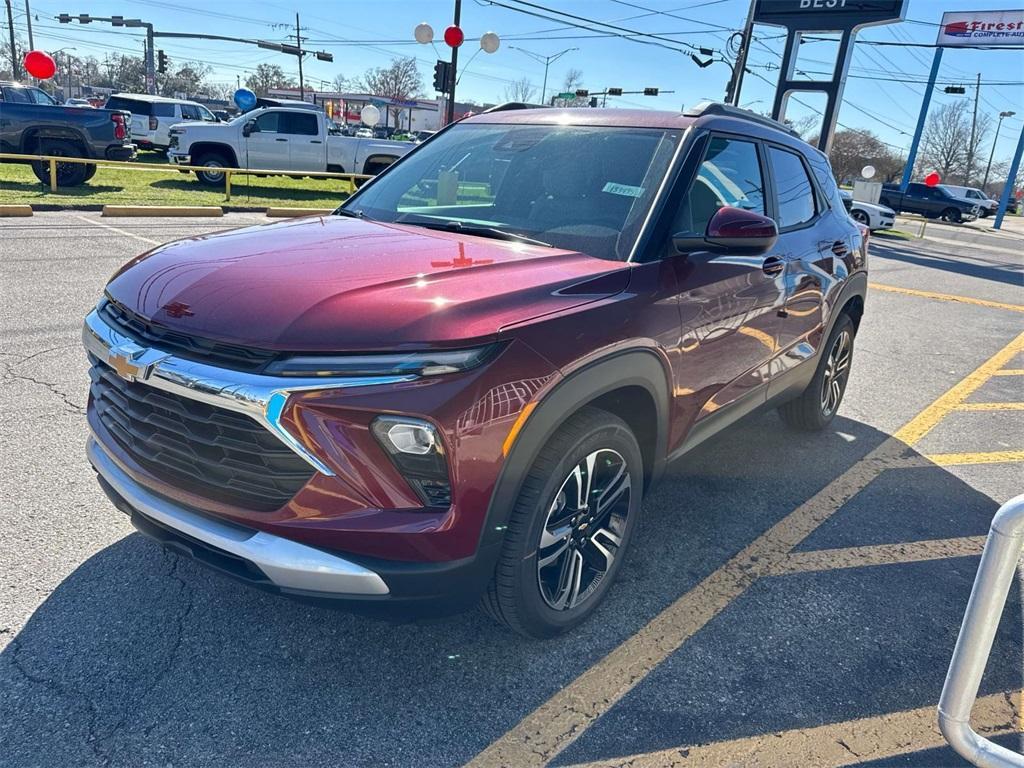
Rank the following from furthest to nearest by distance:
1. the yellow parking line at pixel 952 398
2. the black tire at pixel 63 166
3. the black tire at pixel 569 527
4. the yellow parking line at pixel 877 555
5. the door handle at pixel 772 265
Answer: the black tire at pixel 63 166 < the yellow parking line at pixel 952 398 < the door handle at pixel 772 265 < the yellow parking line at pixel 877 555 < the black tire at pixel 569 527

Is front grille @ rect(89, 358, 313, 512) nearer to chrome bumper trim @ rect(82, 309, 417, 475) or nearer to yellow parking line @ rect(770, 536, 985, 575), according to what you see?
chrome bumper trim @ rect(82, 309, 417, 475)

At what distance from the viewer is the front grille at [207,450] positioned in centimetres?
204

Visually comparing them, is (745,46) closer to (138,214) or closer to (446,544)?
(138,214)

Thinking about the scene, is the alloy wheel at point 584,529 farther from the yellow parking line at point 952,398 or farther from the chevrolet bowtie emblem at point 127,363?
the yellow parking line at point 952,398

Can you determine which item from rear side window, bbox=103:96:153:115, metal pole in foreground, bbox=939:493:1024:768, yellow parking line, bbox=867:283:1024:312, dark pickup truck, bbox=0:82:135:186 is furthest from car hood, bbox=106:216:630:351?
rear side window, bbox=103:96:153:115

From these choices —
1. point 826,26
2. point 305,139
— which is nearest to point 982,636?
point 305,139

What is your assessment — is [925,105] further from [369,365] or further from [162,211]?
[369,365]

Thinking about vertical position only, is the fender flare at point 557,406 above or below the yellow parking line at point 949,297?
above

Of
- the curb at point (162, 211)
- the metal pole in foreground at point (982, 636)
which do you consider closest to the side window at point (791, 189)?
the metal pole in foreground at point (982, 636)

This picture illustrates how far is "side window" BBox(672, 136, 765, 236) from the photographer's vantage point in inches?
121

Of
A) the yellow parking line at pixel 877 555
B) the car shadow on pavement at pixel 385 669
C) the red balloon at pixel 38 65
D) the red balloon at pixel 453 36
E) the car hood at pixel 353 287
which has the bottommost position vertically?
the car shadow on pavement at pixel 385 669

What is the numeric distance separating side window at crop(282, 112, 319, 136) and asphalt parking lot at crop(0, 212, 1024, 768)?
14898 mm

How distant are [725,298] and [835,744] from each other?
1.69 meters

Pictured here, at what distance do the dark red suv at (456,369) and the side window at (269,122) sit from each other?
1580 cm
